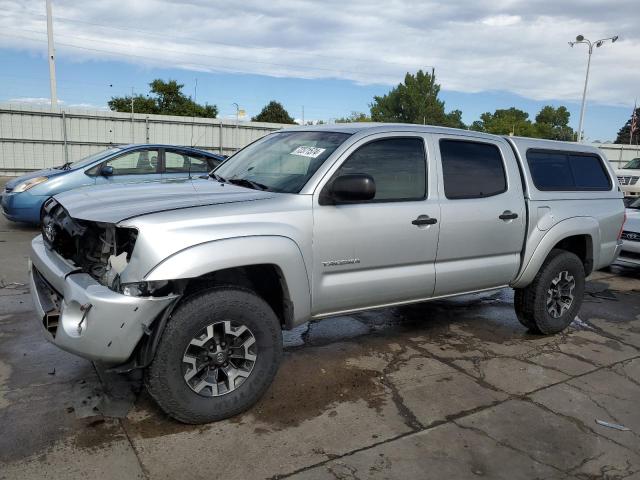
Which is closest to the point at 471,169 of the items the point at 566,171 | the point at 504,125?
the point at 566,171

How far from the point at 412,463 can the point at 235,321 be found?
50.7 inches

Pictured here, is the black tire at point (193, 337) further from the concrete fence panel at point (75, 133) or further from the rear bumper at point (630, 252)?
the concrete fence panel at point (75, 133)

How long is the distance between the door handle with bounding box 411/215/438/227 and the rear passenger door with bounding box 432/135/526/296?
11 centimetres

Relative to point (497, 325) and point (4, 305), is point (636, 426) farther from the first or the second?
point (4, 305)

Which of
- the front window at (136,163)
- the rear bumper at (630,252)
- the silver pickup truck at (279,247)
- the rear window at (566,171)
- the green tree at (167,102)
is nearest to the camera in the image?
the silver pickup truck at (279,247)

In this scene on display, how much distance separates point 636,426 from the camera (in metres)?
3.53

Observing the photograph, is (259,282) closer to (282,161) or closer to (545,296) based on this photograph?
(282,161)

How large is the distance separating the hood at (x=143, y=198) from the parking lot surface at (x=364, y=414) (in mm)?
1252

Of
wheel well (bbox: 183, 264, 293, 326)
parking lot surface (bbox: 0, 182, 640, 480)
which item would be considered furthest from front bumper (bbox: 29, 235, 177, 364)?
parking lot surface (bbox: 0, 182, 640, 480)

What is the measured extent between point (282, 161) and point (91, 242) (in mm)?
1481

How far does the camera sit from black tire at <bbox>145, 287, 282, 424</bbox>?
3021 mm

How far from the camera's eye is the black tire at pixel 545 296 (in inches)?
197

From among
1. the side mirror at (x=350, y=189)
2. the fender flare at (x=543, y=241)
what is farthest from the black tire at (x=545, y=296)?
the side mirror at (x=350, y=189)

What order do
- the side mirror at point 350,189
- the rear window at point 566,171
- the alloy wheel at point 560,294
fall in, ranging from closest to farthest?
the side mirror at point 350,189 < the rear window at point 566,171 < the alloy wheel at point 560,294
